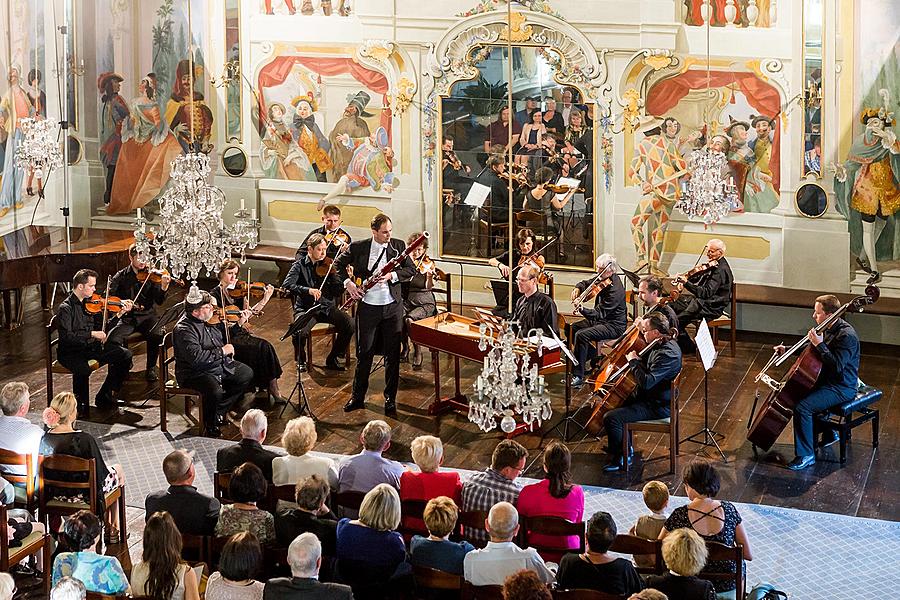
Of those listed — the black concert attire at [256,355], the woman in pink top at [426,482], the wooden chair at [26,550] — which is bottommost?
the wooden chair at [26,550]

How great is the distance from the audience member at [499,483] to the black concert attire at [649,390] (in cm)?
227

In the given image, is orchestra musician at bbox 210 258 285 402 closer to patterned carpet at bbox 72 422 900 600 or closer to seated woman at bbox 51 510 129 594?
patterned carpet at bbox 72 422 900 600

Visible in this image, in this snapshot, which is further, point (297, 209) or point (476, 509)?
point (297, 209)

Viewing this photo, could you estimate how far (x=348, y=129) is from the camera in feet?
49.2

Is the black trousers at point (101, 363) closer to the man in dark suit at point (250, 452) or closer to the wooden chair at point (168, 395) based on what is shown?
the wooden chair at point (168, 395)

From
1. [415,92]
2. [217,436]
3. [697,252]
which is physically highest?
[415,92]

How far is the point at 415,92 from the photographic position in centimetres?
1455

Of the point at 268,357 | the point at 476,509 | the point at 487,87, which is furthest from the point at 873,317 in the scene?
the point at 476,509

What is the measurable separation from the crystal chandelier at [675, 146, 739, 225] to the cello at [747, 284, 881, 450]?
2968mm

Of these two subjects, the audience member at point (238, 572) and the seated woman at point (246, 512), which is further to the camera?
the seated woman at point (246, 512)

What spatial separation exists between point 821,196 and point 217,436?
6006 millimetres

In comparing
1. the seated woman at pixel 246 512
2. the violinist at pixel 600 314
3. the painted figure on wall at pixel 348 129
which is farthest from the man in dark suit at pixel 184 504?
the painted figure on wall at pixel 348 129

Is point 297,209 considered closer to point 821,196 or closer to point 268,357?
point 268,357

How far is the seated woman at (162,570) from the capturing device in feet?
22.6
